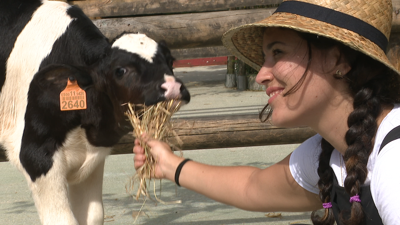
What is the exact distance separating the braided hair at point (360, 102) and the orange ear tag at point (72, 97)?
151cm

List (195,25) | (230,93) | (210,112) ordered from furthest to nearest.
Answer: (230,93) < (210,112) < (195,25)

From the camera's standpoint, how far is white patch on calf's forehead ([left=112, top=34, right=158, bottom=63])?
274 cm

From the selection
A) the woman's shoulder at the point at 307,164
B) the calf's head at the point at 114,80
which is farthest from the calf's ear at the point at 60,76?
the woman's shoulder at the point at 307,164

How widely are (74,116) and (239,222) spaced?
1619 millimetres

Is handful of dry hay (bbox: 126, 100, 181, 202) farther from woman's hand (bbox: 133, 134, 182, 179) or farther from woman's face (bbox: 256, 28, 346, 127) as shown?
woman's face (bbox: 256, 28, 346, 127)

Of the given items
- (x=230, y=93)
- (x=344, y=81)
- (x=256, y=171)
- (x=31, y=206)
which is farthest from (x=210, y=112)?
(x=344, y=81)

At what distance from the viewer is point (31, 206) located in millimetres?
4352

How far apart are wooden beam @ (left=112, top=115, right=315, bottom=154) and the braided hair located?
1.71m

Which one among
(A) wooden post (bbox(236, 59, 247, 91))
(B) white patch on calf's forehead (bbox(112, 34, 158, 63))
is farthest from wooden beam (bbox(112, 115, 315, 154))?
(A) wooden post (bbox(236, 59, 247, 91))

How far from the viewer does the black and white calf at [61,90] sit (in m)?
2.75

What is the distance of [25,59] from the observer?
294 centimetres

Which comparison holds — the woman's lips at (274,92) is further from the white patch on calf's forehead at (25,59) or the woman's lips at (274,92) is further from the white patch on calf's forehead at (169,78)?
the white patch on calf's forehead at (25,59)

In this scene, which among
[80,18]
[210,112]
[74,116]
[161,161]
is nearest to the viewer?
[161,161]

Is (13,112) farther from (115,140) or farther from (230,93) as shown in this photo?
(230,93)
